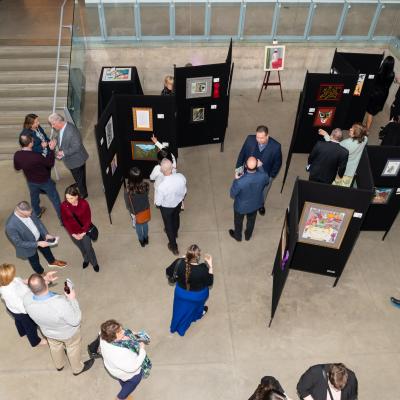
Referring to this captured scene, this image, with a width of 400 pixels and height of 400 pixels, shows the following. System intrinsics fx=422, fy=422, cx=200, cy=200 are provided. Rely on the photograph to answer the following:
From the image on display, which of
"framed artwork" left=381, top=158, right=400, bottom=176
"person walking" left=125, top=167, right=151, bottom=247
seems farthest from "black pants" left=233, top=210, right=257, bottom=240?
"framed artwork" left=381, top=158, right=400, bottom=176

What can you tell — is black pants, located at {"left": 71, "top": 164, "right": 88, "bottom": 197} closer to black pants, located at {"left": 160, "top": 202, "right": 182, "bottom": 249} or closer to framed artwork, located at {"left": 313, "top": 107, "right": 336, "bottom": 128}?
black pants, located at {"left": 160, "top": 202, "right": 182, "bottom": 249}

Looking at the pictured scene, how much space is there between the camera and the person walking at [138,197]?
17.4 feet

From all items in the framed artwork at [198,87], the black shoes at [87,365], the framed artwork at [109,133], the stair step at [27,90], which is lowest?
the black shoes at [87,365]

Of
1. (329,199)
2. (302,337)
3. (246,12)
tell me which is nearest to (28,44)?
(246,12)

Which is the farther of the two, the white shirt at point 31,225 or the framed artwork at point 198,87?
the framed artwork at point 198,87

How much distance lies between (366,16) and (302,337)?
7.35 metres

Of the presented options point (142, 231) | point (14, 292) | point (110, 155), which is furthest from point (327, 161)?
point (14, 292)

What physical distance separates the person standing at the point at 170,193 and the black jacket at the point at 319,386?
105 inches

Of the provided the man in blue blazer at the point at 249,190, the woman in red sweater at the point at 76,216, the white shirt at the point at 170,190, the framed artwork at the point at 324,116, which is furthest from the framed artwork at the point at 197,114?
the woman in red sweater at the point at 76,216

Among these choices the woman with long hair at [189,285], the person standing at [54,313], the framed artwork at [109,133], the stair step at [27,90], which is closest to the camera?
the person standing at [54,313]

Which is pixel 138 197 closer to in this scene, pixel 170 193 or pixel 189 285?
pixel 170 193

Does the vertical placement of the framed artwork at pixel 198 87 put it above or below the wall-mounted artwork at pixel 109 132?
above

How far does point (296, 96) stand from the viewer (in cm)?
964

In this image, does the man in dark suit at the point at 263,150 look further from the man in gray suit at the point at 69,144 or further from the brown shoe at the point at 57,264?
the brown shoe at the point at 57,264
